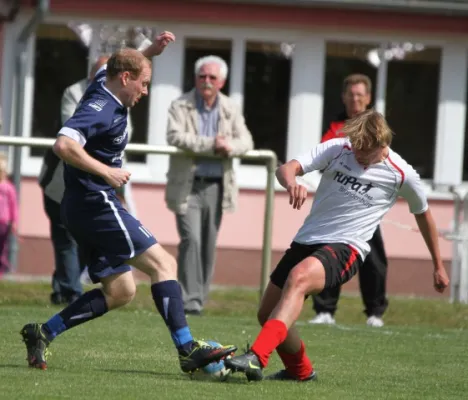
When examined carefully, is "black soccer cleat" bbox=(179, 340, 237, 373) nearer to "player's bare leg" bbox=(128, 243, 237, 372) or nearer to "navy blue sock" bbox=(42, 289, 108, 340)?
"player's bare leg" bbox=(128, 243, 237, 372)

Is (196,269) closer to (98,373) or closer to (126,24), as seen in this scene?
(98,373)

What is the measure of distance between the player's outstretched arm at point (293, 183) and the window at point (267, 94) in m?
11.3

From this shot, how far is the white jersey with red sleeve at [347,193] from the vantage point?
28.6 ft

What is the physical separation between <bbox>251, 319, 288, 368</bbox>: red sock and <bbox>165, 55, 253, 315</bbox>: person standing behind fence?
5579 mm

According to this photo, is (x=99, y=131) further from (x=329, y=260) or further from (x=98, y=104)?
(x=329, y=260)

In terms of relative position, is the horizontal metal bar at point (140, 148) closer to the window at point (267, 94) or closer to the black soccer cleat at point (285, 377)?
the black soccer cleat at point (285, 377)

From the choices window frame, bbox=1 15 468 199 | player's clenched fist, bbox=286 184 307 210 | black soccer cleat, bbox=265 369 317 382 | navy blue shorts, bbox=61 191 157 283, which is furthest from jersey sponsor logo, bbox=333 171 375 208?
window frame, bbox=1 15 468 199

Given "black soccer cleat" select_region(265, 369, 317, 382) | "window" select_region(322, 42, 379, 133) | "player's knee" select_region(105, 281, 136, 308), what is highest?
"window" select_region(322, 42, 379, 133)

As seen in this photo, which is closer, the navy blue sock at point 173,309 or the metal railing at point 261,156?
the navy blue sock at point 173,309

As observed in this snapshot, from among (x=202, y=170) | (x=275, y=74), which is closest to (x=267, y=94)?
(x=275, y=74)

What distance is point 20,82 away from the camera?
19.0 m

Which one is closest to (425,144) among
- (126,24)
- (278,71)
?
(278,71)

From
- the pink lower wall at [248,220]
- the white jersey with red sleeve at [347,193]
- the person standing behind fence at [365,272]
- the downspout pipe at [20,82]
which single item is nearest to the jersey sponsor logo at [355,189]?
the white jersey with red sleeve at [347,193]

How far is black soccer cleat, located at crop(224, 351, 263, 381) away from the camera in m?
8.09
